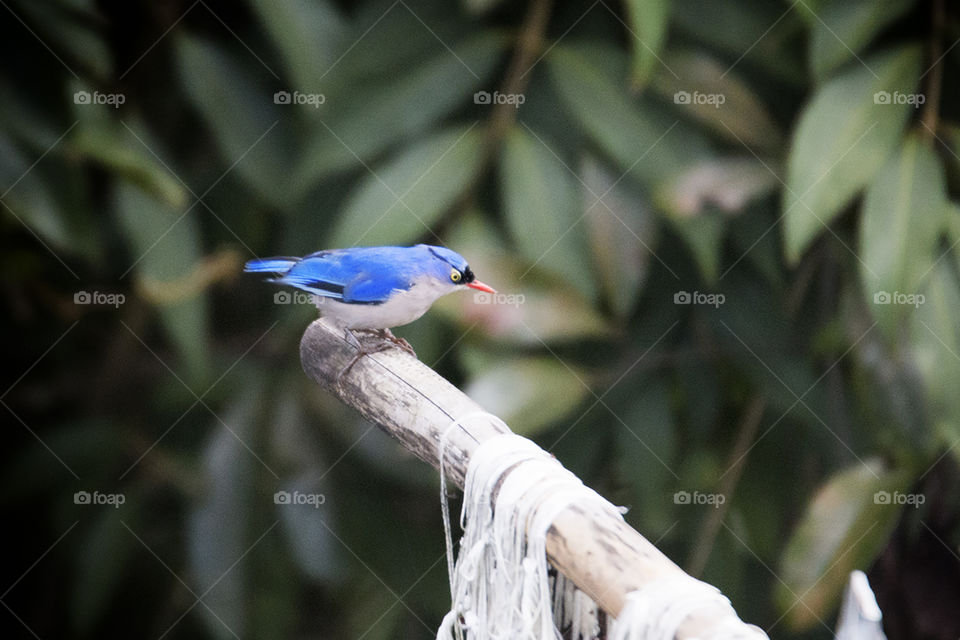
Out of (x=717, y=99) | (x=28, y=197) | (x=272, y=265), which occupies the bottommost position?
(x=272, y=265)

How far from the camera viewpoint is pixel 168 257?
1648mm

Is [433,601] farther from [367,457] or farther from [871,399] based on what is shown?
[871,399]

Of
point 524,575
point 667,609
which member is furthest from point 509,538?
point 667,609

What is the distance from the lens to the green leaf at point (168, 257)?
1645mm

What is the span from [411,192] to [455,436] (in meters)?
0.84

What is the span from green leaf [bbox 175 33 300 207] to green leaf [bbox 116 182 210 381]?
14 centimetres

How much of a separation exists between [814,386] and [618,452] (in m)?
0.36

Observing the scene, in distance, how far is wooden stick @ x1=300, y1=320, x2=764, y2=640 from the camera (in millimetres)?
607

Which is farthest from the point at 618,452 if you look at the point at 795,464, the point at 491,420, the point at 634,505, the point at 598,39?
the point at 491,420

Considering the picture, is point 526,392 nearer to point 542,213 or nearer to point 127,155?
point 542,213

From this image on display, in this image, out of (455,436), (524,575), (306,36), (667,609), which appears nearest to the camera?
(667,609)

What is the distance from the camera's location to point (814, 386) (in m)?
1.71

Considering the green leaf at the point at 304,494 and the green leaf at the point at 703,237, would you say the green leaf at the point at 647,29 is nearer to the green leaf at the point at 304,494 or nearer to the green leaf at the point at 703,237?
the green leaf at the point at 703,237

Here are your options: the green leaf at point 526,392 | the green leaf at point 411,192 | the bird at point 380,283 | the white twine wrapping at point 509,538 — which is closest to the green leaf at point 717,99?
the green leaf at point 411,192
